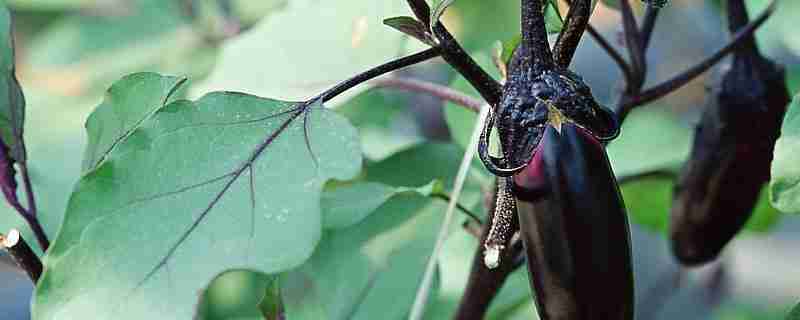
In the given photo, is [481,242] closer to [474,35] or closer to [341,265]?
[341,265]

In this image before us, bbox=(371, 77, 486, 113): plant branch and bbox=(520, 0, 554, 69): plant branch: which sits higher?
bbox=(520, 0, 554, 69): plant branch

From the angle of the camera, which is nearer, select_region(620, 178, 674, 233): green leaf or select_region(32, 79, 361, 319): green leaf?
select_region(32, 79, 361, 319): green leaf

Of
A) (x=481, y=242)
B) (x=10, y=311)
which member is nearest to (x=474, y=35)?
(x=481, y=242)

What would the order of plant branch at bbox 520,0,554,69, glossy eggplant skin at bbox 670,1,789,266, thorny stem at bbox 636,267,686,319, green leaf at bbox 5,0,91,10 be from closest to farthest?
plant branch at bbox 520,0,554,69 → glossy eggplant skin at bbox 670,1,789,266 → thorny stem at bbox 636,267,686,319 → green leaf at bbox 5,0,91,10

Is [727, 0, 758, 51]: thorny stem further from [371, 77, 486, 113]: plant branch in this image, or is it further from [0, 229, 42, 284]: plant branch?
[0, 229, 42, 284]: plant branch

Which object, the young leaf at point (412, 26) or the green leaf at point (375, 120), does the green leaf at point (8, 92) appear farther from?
the green leaf at point (375, 120)

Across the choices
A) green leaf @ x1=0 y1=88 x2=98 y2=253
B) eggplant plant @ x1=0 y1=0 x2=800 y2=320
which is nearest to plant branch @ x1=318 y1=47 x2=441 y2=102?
eggplant plant @ x1=0 y1=0 x2=800 y2=320
